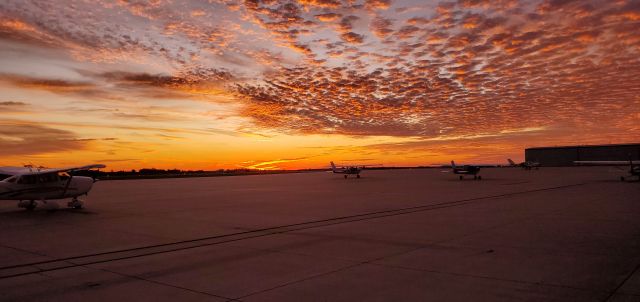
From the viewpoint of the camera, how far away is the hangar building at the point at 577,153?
14862cm

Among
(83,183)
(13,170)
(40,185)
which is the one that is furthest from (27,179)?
(13,170)

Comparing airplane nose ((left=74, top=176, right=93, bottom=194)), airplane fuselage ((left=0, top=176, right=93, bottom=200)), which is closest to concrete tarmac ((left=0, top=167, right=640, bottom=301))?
airplane fuselage ((left=0, top=176, right=93, bottom=200))

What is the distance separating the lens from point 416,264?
9070 mm

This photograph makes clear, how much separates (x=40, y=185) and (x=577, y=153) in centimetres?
18389

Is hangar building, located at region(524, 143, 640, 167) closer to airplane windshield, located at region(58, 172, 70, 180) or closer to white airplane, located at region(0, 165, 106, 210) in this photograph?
white airplane, located at region(0, 165, 106, 210)

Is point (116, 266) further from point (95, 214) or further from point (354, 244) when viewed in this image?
point (95, 214)

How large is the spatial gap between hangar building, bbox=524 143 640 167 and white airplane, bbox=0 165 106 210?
15681cm

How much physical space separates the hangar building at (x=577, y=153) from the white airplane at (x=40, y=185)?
157 m

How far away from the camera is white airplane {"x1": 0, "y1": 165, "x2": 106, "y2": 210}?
2120 centimetres

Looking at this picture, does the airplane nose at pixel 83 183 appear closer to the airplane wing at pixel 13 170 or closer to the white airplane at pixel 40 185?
the white airplane at pixel 40 185

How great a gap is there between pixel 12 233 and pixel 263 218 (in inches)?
345

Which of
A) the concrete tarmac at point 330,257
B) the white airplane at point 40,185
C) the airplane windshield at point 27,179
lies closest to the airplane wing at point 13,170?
the white airplane at point 40,185

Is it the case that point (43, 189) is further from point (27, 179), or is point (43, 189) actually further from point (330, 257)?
point (330, 257)

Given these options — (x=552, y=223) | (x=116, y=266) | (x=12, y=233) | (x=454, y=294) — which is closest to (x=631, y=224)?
(x=552, y=223)
